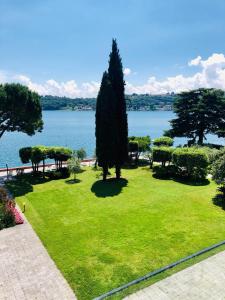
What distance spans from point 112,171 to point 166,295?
23.5m

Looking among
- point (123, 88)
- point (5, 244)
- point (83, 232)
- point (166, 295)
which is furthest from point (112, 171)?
point (166, 295)

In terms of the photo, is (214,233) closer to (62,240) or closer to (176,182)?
(62,240)

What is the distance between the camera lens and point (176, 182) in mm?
27891

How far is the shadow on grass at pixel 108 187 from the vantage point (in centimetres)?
2399

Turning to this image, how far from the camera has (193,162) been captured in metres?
28.2

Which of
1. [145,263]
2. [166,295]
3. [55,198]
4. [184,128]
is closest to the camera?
[166,295]

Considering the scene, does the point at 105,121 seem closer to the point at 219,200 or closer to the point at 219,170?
the point at 219,170

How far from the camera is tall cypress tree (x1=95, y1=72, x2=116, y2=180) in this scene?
2733 centimetres

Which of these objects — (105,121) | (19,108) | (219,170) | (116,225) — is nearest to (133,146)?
(105,121)

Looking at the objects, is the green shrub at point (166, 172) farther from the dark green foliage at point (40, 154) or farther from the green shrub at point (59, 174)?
the dark green foliage at point (40, 154)

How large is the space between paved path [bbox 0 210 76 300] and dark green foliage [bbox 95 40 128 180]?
13600 mm

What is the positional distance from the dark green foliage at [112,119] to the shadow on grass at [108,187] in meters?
1.01

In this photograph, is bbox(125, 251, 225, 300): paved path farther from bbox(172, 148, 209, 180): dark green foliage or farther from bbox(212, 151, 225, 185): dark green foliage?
bbox(172, 148, 209, 180): dark green foliage

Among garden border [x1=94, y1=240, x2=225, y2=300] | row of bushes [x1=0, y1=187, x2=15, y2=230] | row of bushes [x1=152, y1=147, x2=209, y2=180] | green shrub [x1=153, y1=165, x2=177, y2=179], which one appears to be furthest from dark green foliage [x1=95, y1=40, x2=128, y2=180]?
garden border [x1=94, y1=240, x2=225, y2=300]
